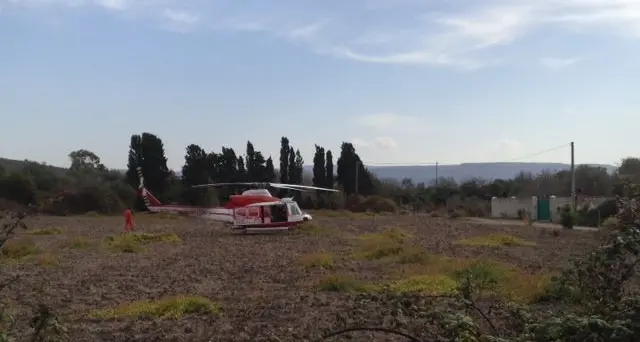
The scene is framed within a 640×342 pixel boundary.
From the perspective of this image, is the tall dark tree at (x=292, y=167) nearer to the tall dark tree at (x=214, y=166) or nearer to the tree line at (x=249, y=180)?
the tree line at (x=249, y=180)

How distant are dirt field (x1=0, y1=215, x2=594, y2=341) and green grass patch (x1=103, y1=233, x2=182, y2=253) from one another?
0.16 meters

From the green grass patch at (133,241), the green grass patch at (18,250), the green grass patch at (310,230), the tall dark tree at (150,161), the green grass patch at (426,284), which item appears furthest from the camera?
the tall dark tree at (150,161)

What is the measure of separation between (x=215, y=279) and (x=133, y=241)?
31.6 ft

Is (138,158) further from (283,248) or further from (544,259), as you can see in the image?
(544,259)

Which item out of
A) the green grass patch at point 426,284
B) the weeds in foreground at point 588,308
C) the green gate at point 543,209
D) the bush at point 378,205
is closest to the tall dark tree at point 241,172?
the bush at point 378,205

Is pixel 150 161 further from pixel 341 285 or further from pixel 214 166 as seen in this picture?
pixel 341 285

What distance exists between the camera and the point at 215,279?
13.1m

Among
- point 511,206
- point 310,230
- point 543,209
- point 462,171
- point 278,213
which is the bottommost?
point 310,230

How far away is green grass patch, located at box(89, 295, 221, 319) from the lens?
899 centimetres

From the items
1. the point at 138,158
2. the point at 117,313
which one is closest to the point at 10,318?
the point at 117,313

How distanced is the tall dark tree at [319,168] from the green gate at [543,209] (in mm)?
26490

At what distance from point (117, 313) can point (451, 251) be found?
11.3 m

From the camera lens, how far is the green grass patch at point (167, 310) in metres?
8.99

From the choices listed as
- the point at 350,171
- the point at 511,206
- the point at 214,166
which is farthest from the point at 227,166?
the point at 511,206
